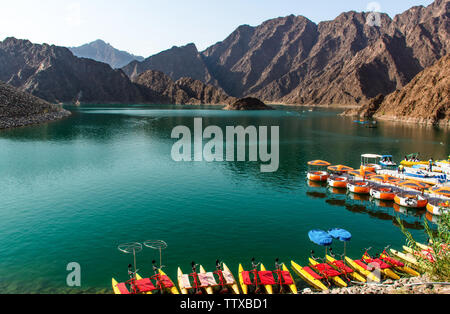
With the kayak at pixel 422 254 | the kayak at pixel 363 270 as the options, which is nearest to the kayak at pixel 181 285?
the kayak at pixel 363 270

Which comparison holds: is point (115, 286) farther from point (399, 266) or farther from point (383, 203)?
point (383, 203)

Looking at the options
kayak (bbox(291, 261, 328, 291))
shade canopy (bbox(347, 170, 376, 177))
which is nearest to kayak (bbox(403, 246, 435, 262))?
kayak (bbox(291, 261, 328, 291))

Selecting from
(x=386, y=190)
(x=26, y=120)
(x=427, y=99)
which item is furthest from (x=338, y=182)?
(x=427, y=99)

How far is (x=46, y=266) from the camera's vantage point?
94.8ft

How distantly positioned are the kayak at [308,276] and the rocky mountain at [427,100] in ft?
531

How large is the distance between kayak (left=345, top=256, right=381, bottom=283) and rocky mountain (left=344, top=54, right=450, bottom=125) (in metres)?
158

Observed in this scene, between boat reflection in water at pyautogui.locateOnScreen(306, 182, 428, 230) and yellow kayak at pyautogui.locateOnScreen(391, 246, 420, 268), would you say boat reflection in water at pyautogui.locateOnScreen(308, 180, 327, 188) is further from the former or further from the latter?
yellow kayak at pyautogui.locateOnScreen(391, 246, 420, 268)

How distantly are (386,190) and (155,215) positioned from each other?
35.9 metres

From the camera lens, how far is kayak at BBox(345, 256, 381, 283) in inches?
1027

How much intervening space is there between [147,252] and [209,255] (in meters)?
6.17

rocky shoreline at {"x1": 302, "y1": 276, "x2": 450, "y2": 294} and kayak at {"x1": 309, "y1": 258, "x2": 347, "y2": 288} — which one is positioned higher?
rocky shoreline at {"x1": 302, "y1": 276, "x2": 450, "y2": 294}

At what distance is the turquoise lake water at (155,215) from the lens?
2995 cm

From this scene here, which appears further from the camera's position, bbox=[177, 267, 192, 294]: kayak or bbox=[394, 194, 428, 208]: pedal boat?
bbox=[394, 194, 428, 208]: pedal boat

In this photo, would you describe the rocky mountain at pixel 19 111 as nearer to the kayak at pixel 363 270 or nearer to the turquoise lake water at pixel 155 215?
the turquoise lake water at pixel 155 215
